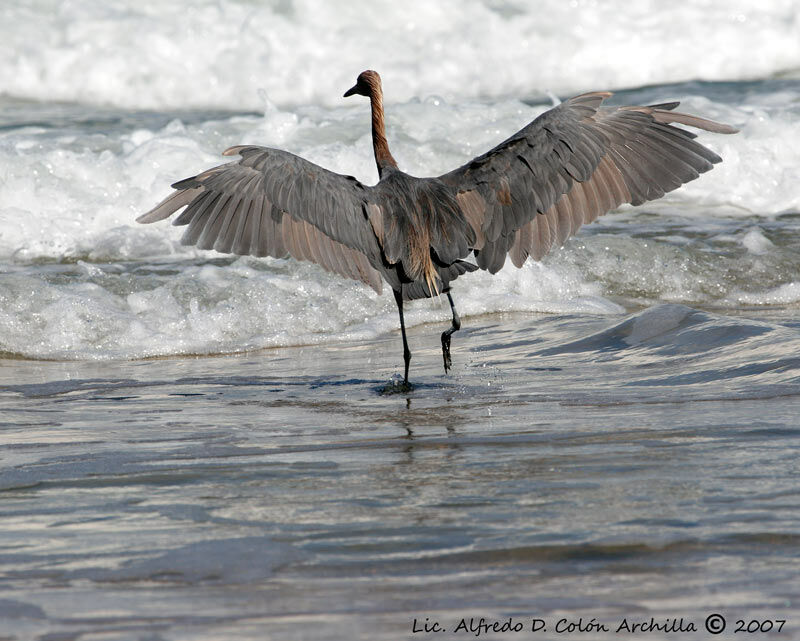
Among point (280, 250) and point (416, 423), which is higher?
point (280, 250)

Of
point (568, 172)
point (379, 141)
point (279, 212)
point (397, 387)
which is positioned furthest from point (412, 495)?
point (379, 141)

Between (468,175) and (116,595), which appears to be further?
(468,175)

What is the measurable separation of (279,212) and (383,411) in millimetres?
1238

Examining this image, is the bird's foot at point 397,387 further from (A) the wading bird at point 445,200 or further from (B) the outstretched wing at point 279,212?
(B) the outstretched wing at point 279,212

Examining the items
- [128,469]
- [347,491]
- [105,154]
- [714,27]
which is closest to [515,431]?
[347,491]

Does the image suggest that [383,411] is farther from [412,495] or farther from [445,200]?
[412,495]

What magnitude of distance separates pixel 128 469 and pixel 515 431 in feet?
4.85

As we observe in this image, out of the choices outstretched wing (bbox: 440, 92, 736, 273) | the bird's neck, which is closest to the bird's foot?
outstretched wing (bbox: 440, 92, 736, 273)

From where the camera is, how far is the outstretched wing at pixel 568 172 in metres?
6.15

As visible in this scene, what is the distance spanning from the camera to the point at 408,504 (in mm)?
3641

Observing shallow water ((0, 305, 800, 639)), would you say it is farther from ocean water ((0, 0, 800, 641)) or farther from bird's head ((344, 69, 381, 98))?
bird's head ((344, 69, 381, 98))

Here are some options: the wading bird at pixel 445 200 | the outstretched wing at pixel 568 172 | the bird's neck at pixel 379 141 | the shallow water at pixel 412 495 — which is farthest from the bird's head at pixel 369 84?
the shallow water at pixel 412 495

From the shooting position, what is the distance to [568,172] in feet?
20.3

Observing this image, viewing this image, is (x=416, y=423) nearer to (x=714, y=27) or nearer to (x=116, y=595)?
(x=116, y=595)
